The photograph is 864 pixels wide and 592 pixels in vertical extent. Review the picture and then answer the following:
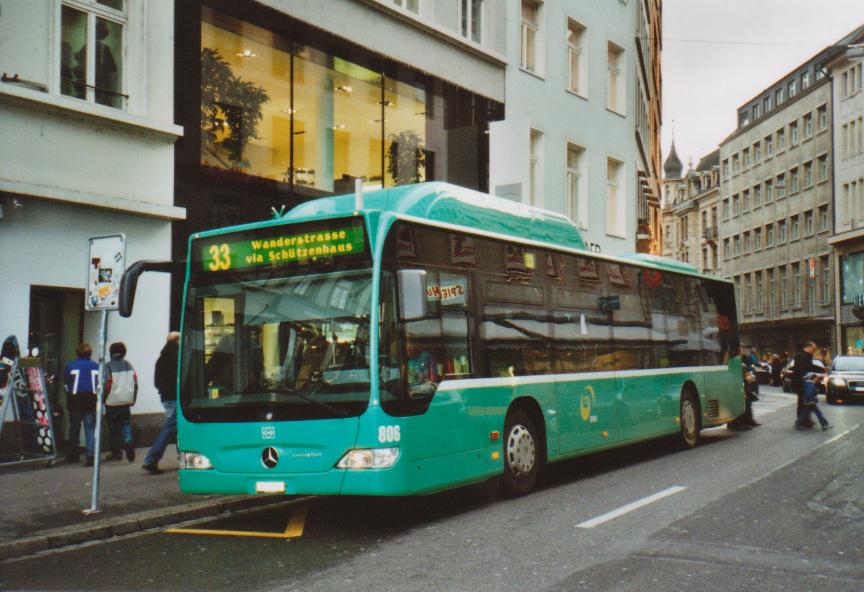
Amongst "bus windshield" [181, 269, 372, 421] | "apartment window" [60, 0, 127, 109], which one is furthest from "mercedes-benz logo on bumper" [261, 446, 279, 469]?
"apartment window" [60, 0, 127, 109]

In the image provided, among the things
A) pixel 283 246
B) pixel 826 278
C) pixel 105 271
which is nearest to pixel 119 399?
pixel 105 271

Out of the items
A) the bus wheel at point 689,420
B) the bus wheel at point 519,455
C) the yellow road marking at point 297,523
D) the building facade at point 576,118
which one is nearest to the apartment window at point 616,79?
the building facade at point 576,118

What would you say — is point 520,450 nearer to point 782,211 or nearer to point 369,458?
point 369,458

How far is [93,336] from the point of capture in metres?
15.3

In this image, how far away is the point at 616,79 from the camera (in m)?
32.6

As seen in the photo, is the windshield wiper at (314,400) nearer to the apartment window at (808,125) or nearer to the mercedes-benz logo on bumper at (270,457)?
the mercedes-benz logo on bumper at (270,457)

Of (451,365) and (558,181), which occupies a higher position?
(558,181)

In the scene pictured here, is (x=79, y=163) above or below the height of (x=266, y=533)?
above

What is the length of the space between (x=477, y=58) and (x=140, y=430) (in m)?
13.1

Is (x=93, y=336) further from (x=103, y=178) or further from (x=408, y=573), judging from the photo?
(x=408, y=573)

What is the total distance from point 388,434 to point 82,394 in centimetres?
651

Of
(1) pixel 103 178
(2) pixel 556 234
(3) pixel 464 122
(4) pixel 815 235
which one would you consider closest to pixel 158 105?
(1) pixel 103 178

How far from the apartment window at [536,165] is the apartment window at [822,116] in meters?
47.2

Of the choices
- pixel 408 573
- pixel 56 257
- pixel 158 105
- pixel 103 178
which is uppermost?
pixel 158 105
